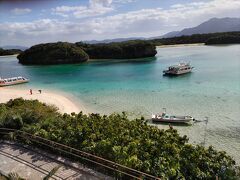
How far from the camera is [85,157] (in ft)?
49.2

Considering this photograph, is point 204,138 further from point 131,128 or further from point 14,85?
point 14,85

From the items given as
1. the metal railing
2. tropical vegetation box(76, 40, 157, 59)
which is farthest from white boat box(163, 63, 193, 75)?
the metal railing

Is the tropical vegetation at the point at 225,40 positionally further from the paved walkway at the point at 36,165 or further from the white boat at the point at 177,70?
the paved walkway at the point at 36,165

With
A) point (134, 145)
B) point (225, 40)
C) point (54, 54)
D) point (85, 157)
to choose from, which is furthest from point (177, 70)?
point (225, 40)

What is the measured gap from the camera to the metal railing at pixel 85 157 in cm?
1296

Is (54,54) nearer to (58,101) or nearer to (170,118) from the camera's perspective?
(58,101)

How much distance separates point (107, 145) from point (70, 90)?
37.1 m

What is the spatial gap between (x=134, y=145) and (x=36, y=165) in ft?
16.3

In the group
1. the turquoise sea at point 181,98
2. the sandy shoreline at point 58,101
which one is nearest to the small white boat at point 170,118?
the turquoise sea at point 181,98

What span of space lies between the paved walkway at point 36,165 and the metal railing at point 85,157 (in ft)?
1.28

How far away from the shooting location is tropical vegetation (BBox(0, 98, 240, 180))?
13539 millimetres

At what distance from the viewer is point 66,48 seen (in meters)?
108

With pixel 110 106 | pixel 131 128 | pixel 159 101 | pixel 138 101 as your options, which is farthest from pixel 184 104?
pixel 131 128

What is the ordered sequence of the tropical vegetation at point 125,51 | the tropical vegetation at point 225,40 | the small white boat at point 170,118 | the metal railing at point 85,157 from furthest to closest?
1. the tropical vegetation at point 225,40
2. the tropical vegetation at point 125,51
3. the small white boat at point 170,118
4. the metal railing at point 85,157
